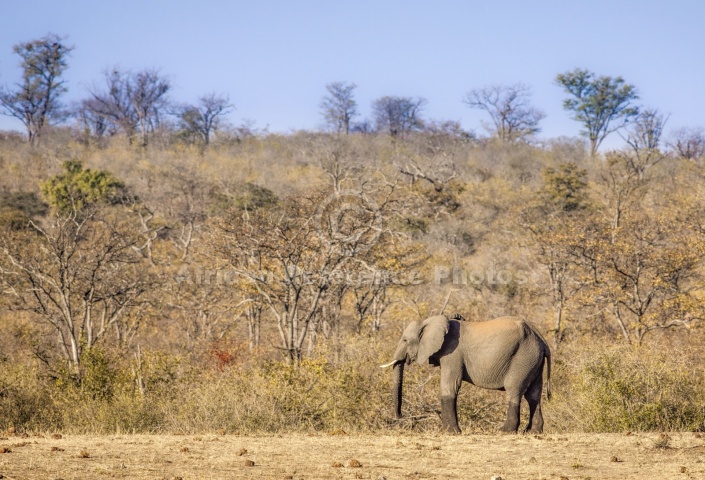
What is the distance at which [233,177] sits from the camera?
1992 inches

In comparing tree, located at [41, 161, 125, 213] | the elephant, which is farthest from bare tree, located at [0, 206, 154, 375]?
tree, located at [41, 161, 125, 213]

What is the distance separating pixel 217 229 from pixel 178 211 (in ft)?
63.4

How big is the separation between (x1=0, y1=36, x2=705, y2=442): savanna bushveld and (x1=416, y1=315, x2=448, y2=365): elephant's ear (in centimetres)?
147

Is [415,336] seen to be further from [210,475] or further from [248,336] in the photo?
[248,336]

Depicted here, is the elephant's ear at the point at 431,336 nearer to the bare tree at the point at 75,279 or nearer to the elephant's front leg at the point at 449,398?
the elephant's front leg at the point at 449,398

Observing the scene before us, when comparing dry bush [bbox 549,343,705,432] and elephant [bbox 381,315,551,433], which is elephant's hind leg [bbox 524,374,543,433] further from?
dry bush [bbox 549,343,705,432]

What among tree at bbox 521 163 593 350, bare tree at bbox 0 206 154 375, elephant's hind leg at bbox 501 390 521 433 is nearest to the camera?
elephant's hind leg at bbox 501 390 521 433

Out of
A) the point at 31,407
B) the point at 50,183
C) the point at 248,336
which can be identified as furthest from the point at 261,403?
the point at 50,183

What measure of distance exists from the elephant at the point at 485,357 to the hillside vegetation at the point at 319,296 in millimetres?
1100

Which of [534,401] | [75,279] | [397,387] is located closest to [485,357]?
[534,401]

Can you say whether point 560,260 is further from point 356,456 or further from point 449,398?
point 356,456

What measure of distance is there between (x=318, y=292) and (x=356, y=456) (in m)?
9.29

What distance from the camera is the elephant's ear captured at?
40.2 ft

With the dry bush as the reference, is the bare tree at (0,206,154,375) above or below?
above
